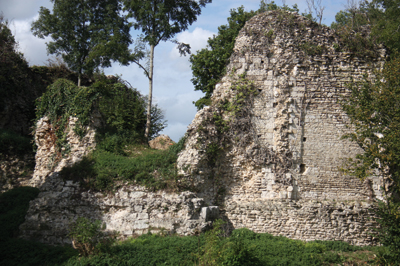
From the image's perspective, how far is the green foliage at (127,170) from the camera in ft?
35.1

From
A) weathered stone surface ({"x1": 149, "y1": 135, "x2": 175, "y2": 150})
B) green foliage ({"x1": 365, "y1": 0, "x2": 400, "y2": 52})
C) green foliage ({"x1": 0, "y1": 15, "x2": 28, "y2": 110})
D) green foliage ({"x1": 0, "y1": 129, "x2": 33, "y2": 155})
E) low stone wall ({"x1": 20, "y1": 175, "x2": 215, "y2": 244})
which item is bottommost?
low stone wall ({"x1": 20, "y1": 175, "x2": 215, "y2": 244})

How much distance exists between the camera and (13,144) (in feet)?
43.4

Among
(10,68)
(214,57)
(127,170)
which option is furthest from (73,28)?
(127,170)

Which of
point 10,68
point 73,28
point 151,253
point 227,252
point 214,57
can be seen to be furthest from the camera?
point 73,28

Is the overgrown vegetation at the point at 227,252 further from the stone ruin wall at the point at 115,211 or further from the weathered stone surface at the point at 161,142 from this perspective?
the weathered stone surface at the point at 161,142

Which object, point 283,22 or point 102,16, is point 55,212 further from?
point 102,16

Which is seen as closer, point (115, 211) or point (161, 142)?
point (115, 211)

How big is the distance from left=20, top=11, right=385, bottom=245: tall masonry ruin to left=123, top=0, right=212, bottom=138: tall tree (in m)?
3.56

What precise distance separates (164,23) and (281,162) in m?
7.82

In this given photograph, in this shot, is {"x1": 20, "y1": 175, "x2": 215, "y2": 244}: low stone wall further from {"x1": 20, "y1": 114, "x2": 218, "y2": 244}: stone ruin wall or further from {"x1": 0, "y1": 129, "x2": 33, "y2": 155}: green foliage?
{"x1": 0, "y1": 129, "x2": 33, "y2": 155}: green foliage

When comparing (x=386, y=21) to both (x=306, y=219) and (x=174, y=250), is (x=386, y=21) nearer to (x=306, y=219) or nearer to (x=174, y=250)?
(x=306, y=219)

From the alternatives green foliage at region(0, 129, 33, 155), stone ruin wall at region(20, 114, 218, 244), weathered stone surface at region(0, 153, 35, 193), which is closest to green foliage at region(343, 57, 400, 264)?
stone ruin wall at region(20, 114, 218, 244)

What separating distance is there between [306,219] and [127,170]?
19.5 ft

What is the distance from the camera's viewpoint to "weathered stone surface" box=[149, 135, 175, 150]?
1578cm
